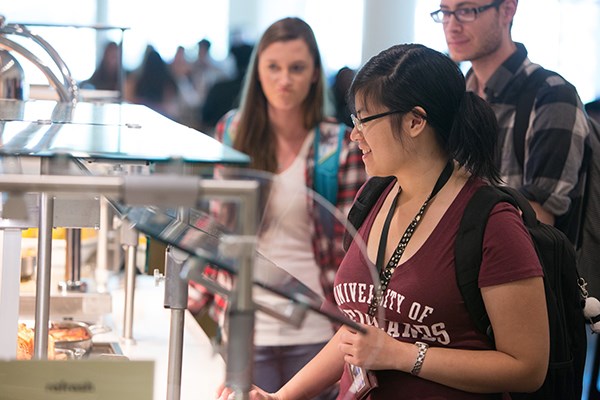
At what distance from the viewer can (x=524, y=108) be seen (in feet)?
9.27

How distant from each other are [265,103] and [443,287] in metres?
1.77

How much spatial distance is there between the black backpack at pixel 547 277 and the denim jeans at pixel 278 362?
55 centimetres

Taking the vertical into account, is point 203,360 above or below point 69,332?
above

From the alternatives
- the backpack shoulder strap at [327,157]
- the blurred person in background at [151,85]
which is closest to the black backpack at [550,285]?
the backpack shoulder strap at [327,157]

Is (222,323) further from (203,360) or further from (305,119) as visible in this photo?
(305,119)

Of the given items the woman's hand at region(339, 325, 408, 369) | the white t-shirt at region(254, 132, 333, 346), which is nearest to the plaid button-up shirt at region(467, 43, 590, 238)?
the woman's hand at region(339, 325, 408, 369)

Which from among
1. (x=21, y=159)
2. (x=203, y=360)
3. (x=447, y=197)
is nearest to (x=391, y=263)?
(x=447, y=197)

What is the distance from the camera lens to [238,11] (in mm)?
17047

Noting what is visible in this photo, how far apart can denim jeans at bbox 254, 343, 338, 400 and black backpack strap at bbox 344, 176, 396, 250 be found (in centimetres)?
72

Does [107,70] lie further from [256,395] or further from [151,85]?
[256,395]

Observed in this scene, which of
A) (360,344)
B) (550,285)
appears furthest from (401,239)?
(360,344)

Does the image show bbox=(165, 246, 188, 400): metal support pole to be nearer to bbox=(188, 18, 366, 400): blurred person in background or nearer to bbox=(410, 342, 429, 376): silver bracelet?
bbox=(410, 342, 429, 376): silver bracelet

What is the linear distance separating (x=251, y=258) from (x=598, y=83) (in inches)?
479

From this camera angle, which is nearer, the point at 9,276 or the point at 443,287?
the point at 9,276
